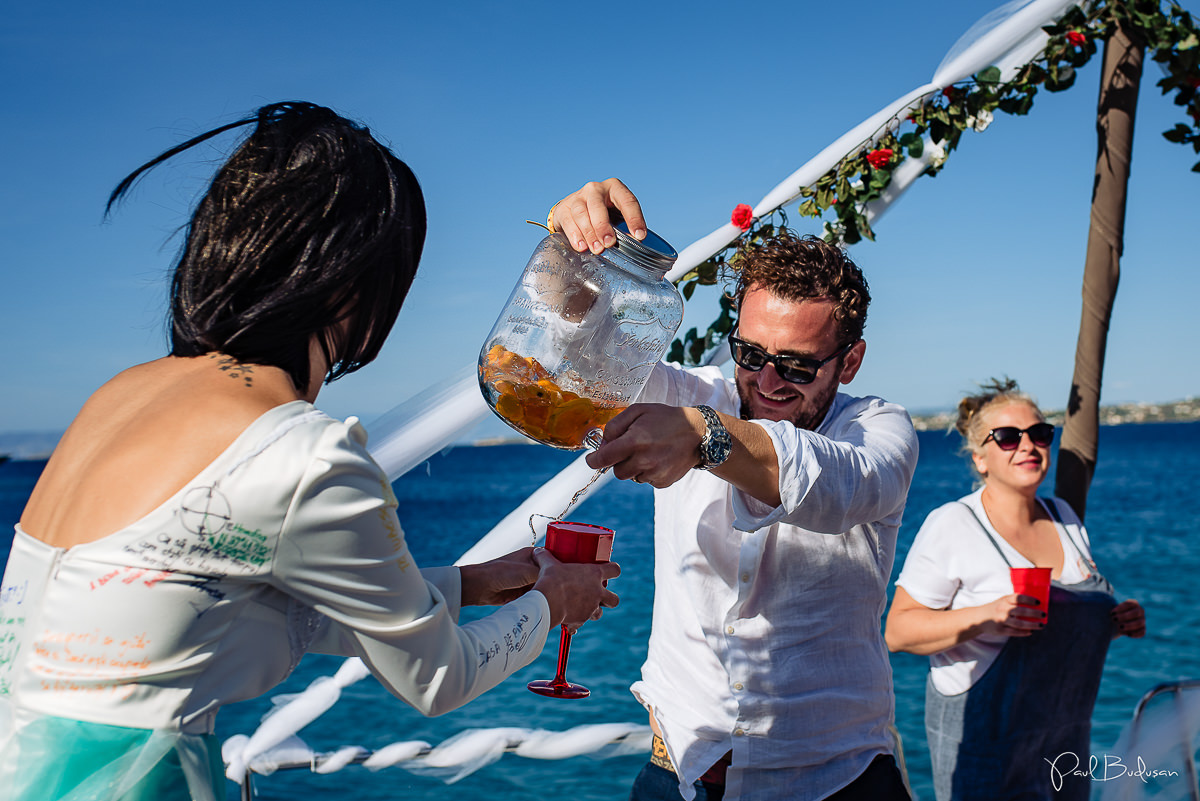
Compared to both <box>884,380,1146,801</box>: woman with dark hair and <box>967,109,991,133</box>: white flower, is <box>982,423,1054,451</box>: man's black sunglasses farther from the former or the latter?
<box>967,109,991,133</box>: white flower

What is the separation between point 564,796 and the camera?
6.62 m

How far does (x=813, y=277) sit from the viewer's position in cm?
223

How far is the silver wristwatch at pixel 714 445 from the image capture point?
1.62 meters

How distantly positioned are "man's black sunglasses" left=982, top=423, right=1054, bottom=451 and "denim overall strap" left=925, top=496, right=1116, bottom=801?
60 centimetres

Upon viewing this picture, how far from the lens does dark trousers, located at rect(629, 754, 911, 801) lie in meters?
2.10

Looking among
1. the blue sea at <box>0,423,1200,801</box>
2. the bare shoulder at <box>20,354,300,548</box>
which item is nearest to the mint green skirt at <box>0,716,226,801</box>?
the bare shoulder at <box>20,354,300,548</box>

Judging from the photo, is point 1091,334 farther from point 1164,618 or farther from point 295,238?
point 1164,618

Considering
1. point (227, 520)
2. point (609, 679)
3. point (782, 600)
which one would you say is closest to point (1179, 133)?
point (782, 600)

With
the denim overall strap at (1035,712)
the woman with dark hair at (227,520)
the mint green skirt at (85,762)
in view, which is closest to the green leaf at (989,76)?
the denim overall strap at (1035,712)

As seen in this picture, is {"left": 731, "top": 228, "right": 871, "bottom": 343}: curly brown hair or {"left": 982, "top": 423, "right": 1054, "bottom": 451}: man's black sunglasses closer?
{"left": 731, "top": 228, "right": 871, "bottom": 343}: curly brown hair

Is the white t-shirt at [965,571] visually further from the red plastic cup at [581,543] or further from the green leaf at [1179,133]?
the red plastic cup at [581,543]

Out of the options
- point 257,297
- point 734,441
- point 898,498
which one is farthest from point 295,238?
point 898,498

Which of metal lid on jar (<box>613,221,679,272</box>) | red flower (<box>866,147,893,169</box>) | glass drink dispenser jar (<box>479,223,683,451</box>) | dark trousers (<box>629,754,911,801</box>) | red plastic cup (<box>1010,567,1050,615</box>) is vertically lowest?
dark trousers (<box>629,754,911,801</box>)

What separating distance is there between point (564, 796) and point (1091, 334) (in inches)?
199
